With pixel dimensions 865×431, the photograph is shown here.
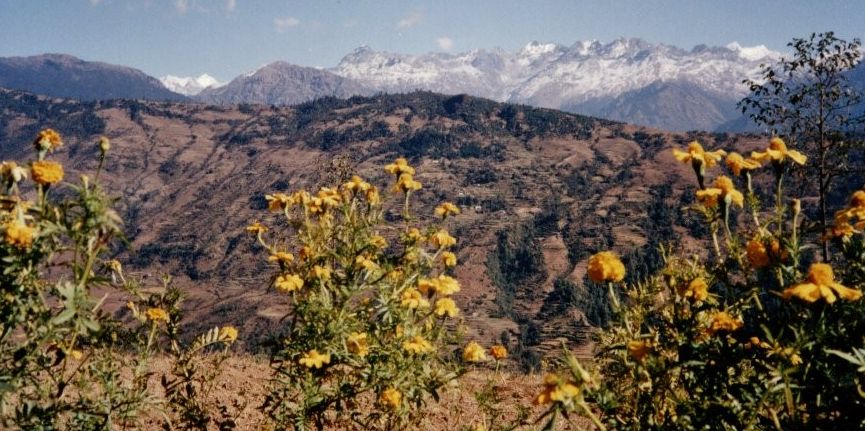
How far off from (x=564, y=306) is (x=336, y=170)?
51.6 metres

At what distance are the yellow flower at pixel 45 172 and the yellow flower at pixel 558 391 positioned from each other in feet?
6.94

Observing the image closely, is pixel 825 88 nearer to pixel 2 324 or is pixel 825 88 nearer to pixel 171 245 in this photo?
pixel 2 324

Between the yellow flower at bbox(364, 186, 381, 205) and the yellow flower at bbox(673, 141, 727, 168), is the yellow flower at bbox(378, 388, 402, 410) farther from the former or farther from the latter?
the yellow flower at bbox(673, 141, 727, 168)

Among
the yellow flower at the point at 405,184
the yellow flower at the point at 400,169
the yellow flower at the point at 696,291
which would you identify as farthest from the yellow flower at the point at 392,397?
the yellow flower at the point at 696,291

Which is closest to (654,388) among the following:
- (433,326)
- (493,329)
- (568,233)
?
(433,326)

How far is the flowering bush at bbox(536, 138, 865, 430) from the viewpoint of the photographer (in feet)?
6.19

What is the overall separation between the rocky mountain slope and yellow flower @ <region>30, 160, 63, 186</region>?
30519 mm

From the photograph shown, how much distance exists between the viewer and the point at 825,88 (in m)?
13.5

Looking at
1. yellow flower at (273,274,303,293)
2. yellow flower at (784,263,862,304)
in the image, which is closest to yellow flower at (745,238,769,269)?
yellow flower at (784,263,862,304)

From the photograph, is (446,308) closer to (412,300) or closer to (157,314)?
(412,300)

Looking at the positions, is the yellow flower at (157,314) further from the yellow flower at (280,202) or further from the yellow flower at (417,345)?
the yellow flower at (417,345)

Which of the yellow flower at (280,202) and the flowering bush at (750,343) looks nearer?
the flowering bush at (750,343)

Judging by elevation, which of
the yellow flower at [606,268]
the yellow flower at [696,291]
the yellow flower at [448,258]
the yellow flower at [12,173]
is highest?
the yellow flower at [12,173]

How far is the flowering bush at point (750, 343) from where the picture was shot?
1887 mm
